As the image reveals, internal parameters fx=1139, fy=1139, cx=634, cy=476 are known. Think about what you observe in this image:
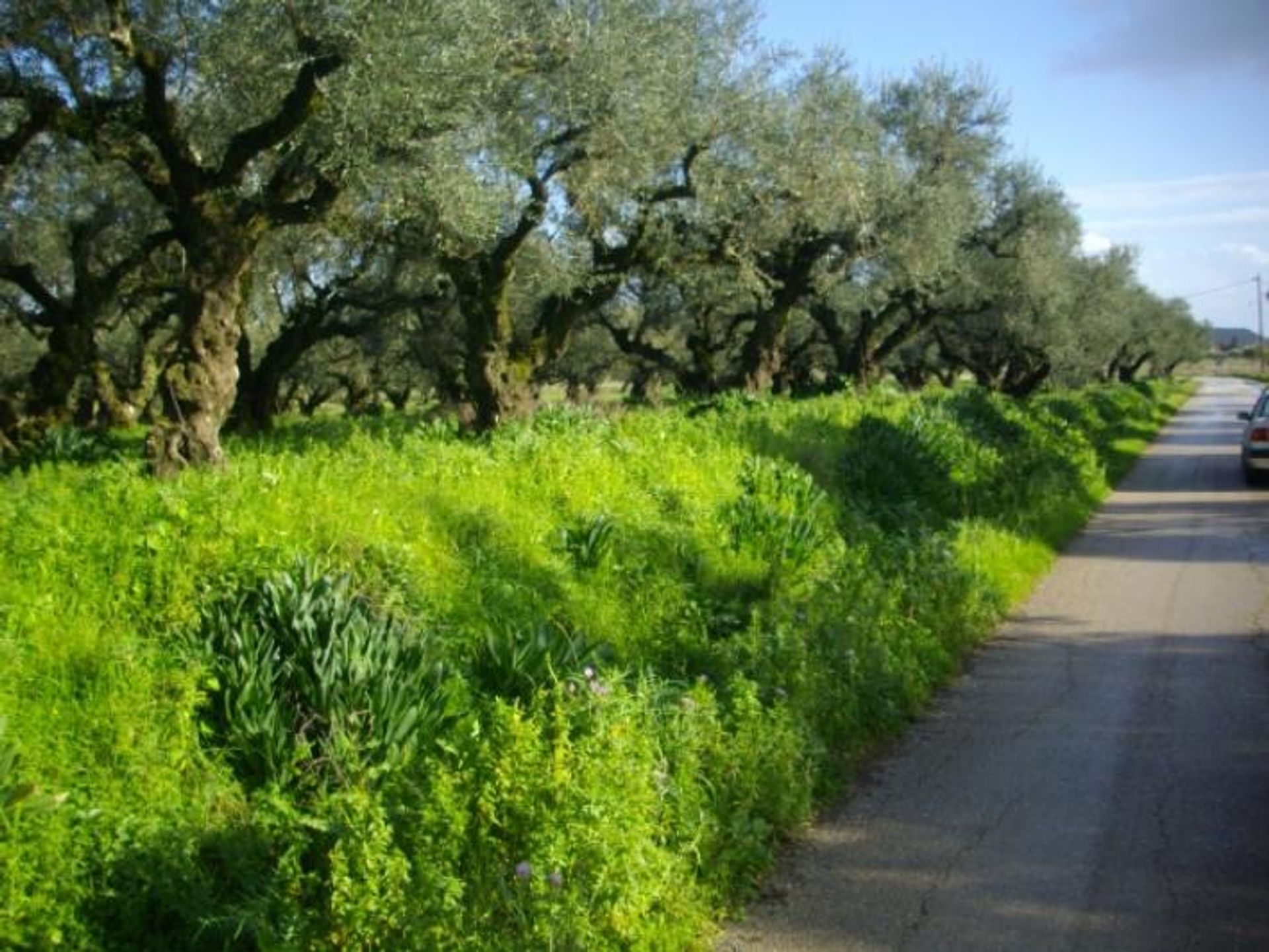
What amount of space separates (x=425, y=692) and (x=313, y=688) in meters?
0.49

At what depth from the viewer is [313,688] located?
4891mm

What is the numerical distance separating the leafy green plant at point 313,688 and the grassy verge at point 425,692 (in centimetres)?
2

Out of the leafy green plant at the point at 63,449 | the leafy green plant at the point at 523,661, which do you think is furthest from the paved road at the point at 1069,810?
the leafy green plant at the point at 63,449

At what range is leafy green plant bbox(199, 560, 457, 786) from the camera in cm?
464

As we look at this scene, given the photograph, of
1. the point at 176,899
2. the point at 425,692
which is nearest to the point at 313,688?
the point at 425,692

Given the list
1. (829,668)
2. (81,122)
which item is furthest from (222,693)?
(81,122)

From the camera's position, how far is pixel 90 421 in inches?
1115

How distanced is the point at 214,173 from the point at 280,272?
11.0 meters

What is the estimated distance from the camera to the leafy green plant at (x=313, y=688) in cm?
464

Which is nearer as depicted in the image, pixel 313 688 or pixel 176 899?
pixel 176 899

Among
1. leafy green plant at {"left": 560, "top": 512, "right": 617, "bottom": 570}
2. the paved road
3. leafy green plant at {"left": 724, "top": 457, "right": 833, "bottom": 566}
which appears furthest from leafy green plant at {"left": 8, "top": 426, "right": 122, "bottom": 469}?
the paved road

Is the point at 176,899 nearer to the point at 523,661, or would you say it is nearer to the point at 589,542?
the point at 523,661

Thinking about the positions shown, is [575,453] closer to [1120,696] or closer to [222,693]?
[1120,696]

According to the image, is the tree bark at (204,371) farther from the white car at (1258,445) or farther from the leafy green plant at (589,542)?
the white car at (1258,445)
